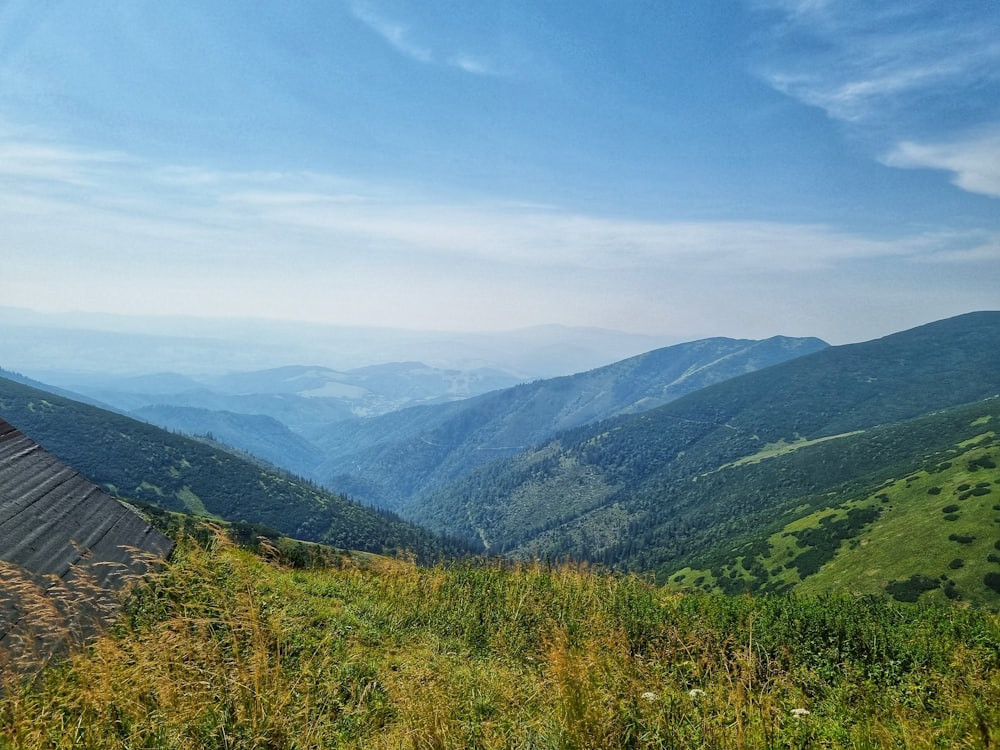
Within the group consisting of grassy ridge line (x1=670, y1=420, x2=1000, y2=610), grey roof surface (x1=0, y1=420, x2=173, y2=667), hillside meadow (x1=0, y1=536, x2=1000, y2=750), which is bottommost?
grassy ridge line (x1=670, y1=420, x2=1000, y2=610)

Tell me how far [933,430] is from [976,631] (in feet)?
759

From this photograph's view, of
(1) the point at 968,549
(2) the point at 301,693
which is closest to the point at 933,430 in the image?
(1) the point at 968,549

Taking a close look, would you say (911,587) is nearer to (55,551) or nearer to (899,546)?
(899,546)

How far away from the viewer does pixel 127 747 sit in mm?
4668

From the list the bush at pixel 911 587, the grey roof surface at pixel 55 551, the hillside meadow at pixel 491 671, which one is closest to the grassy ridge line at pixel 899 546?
the bush at pixel 911 587

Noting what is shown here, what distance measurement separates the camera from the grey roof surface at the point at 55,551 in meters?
7.00

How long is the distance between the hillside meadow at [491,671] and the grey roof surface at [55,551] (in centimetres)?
53

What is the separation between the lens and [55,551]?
9.03 meters

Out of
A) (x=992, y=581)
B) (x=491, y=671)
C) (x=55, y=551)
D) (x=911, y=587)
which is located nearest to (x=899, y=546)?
(x=911, y=587)

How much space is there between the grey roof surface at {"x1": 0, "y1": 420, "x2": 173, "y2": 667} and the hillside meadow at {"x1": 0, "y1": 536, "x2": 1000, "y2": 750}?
0.53 meters

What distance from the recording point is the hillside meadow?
5395 mm

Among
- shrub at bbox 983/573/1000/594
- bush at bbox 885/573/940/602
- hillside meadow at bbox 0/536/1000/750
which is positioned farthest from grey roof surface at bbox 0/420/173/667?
shrub at bbox 983/573/1000/594

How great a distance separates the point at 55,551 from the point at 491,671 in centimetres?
818

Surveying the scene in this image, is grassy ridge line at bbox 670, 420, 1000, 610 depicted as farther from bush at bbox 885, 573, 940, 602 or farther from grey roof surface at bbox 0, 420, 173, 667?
grey roof surface at bbox 0, 420, 173, 667
